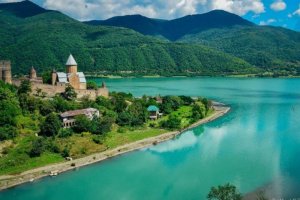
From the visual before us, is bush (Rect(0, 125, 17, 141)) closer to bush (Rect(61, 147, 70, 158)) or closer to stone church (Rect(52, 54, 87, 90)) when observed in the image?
bush (Rect(61, 147, 70, 158))

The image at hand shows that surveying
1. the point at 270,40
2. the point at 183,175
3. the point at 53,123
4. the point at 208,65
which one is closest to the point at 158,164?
the point at 183,175

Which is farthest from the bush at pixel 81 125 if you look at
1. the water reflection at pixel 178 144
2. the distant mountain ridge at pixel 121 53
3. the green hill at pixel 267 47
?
the green hill at pixel 267 47

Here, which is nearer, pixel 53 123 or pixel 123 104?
pixel 53 123

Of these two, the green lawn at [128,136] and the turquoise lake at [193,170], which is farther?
the green lawn at [128,136]

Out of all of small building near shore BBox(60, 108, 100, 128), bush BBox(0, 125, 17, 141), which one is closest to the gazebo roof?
small building near shore BBox(60, 108, 100, 128)

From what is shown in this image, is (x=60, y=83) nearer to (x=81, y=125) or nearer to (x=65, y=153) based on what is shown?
(x=81, y=125)

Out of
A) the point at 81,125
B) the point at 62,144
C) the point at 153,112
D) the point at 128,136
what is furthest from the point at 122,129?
the point at 153,112

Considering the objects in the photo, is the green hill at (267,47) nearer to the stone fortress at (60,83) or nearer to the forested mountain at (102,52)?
the forested mountain at (102,52)

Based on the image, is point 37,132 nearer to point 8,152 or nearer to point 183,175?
point 8,152
